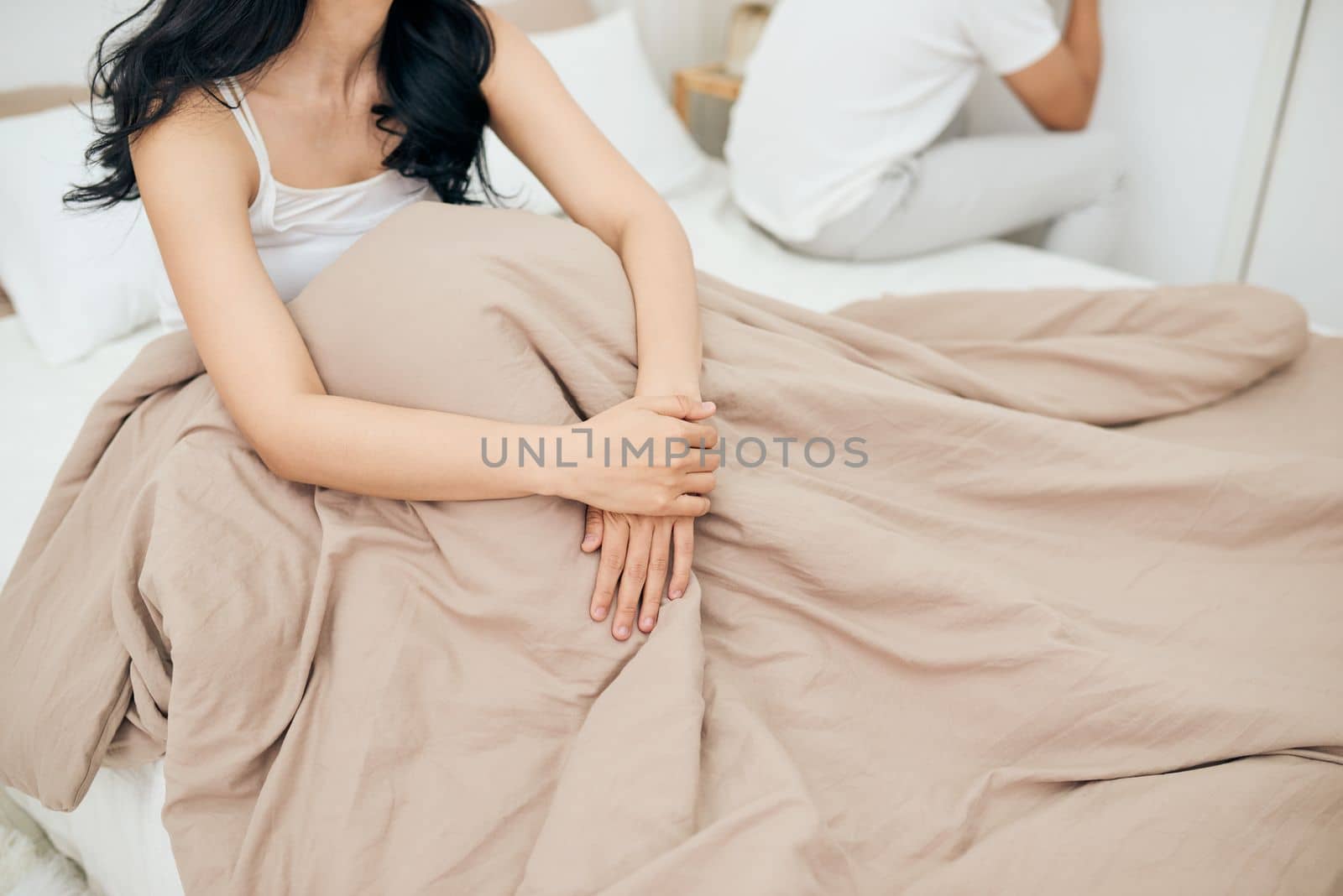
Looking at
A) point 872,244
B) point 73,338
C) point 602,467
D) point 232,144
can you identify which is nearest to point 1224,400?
point 872,244

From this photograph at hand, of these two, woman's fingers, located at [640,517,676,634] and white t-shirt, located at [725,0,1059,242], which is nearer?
woman's fingers, located at [640,517,676,634]

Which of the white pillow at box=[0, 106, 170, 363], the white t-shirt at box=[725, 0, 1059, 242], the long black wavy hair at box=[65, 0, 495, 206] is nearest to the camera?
the long black wavy hair at box=[65, 0, 495, 206]

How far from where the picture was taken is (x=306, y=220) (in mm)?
1061

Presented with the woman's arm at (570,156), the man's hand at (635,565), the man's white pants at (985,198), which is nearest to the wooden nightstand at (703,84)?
the man's white pants at (985,198)

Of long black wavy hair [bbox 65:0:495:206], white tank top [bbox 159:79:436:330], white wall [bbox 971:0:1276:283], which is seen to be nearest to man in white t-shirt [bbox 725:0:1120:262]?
white wall [bbox 971:0:1276:283]

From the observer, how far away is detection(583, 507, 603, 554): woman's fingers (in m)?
0.81

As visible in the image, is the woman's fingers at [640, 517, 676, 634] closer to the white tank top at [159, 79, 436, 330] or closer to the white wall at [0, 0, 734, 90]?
the white tank top at [159, 79, 436, 330]

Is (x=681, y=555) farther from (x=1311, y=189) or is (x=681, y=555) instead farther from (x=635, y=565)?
(x=1311, y=189)

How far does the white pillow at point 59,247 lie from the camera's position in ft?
4.36

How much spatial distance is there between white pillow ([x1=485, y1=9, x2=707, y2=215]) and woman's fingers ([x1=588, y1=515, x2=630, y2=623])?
1072mm

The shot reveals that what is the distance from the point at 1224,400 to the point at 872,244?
0.67 meters

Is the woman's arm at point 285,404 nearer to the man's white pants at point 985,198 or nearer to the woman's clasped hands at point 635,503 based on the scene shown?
the woman's clasped hands at point 635,503

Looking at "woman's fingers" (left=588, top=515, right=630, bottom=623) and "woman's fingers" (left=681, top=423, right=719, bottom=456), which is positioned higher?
"woman's fingers" (left=681, top=423, right=719, bottom=456)

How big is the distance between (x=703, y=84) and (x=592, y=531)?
1723mm
